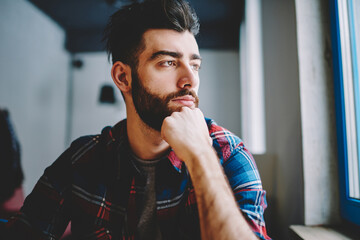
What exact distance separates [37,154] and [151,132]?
10.9 ft

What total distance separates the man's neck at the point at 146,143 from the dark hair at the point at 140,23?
0.32 meters

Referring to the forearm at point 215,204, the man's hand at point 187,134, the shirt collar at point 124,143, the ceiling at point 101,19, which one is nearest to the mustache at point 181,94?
the man's hand at point 187,134

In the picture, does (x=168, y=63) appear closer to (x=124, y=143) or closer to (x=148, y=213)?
(x=124, y=143)

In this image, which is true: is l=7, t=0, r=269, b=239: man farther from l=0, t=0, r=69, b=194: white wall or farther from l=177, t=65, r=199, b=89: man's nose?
l=0, t=0, r=69, b=194: white wall

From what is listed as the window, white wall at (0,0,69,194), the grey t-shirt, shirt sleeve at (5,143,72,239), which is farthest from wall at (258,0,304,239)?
white wall at (0,0,69,194)

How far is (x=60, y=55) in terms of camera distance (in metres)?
4.18

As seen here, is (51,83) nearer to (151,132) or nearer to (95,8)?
(95,8)

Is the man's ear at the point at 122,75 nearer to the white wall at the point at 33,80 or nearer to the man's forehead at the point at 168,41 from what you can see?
the man's forehead at the point at 168,41

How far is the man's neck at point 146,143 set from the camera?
1.09 m

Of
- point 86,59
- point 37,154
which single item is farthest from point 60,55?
point 37,154

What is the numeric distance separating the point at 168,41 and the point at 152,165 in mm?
569

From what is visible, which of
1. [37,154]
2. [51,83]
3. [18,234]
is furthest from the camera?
[51,83]

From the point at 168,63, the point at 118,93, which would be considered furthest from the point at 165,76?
the point at 118,93

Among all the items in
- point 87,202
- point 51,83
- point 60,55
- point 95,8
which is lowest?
point 87,202
